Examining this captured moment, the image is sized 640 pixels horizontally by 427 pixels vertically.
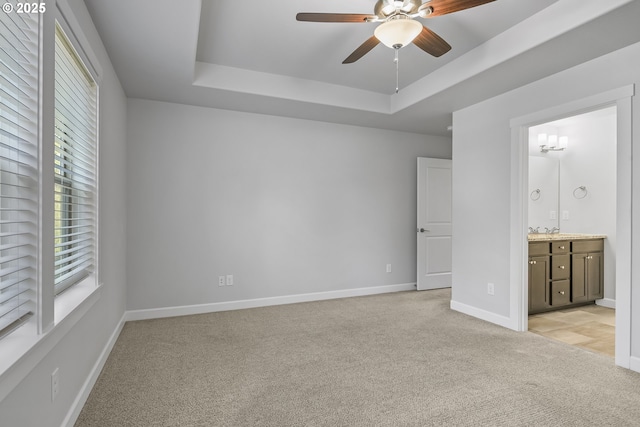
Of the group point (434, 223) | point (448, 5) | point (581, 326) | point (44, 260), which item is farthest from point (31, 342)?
point (434, 223)

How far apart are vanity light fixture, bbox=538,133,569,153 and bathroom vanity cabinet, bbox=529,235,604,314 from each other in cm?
128

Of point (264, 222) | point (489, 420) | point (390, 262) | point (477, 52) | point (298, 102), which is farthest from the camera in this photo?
point (390, 262)

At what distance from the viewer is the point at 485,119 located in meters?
3.91

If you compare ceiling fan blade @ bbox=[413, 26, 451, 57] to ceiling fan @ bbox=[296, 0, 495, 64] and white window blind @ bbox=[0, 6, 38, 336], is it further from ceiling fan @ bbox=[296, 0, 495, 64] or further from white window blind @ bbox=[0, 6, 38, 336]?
white window blind @ bbox=[0, 6, 38, 336]

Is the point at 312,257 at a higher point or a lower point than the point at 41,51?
lower

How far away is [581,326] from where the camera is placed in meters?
3.78

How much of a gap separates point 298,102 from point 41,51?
9.03 feet

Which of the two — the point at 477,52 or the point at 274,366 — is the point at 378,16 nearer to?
the point at 477,52

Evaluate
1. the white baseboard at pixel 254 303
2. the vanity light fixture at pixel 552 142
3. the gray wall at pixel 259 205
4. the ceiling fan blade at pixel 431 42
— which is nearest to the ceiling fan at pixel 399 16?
the ceiling fan blade at pixel 431 42

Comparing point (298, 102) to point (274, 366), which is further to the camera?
point (298, 102)

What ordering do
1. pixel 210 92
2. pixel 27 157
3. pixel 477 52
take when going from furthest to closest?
pixel 210 92
pixel 477 52
pixel 27 157

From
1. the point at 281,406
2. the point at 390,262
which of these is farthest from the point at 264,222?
the point at 281,406

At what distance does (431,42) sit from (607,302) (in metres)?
4.24

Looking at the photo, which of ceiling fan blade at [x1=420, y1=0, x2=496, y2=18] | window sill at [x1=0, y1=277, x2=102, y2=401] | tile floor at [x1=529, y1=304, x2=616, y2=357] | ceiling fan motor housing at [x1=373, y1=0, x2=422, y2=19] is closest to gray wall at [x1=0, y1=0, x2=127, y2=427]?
window sill at [x1=0, y1=277, x2=102, y2=401]
